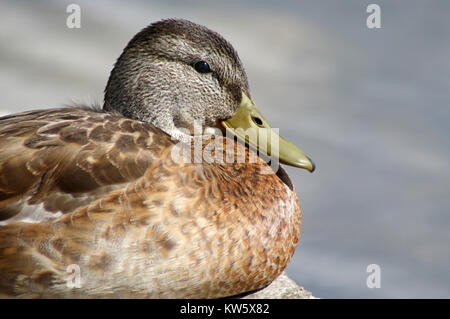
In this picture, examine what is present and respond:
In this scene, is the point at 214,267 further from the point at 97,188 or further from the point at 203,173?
the point at 97,188

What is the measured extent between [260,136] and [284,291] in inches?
41.6

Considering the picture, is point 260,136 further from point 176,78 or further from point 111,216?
point 111,216

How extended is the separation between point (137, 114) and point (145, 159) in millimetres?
617

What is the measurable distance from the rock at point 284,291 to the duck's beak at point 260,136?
84 cm

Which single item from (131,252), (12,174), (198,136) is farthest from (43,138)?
(198,136)

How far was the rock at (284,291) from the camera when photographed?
350 centimetres

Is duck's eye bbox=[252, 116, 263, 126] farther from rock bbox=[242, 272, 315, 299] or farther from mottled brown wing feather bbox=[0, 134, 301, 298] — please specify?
rock bbox=[242, 272, 315, 299]

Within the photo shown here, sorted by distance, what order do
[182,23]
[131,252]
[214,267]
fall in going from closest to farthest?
1. [131,252]
2. [214,267]
3. [182,23]

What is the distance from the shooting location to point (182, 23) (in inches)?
123

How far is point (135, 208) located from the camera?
2.50 m

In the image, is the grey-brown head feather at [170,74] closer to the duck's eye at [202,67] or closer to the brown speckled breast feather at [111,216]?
the duck's eye at [202,67]

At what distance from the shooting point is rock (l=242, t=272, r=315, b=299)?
3495mm

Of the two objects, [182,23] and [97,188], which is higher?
[182,23]

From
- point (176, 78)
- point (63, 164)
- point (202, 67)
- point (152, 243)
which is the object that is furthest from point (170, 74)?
point (152, 243)
